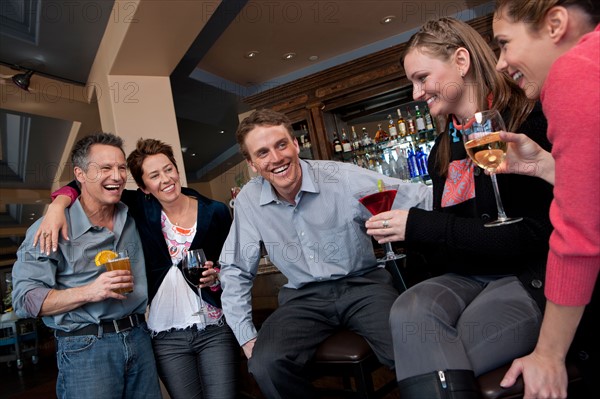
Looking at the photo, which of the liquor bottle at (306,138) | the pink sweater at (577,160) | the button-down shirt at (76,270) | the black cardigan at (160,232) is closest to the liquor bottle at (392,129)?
the liquor bottle at (306,138)

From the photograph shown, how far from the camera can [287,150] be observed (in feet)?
6.06

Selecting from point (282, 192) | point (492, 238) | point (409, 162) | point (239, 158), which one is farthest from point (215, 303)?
point (239, 158)

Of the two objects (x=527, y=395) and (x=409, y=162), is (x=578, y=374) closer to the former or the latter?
(x=527, y=395)

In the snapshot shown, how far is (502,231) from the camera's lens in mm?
1204

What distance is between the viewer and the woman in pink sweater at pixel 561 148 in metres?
0.81

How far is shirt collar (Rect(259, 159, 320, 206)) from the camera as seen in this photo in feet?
5.99

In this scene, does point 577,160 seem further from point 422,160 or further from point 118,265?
point 422,160

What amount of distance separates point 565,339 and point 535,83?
0.55 meters

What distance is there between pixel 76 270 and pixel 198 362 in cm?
65

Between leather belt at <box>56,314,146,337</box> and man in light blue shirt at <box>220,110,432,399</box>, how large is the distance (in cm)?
41

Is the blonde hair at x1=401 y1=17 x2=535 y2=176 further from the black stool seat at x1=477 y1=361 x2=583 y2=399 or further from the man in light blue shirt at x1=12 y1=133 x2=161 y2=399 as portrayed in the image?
the man in light blue shirt at x1=12 y1=133 x2=161 y2=399

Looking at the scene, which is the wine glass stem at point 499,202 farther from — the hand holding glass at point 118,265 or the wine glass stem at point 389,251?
the hand holding glass at point 118,265

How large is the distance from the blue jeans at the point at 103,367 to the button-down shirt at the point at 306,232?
44cm

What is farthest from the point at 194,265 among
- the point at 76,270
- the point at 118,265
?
the point at 76,270
